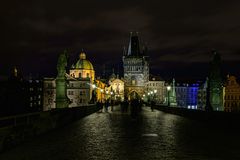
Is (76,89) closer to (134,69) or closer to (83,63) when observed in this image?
(83,63)

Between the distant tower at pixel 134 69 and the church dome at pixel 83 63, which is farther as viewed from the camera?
the distant tower at pixel 134 69

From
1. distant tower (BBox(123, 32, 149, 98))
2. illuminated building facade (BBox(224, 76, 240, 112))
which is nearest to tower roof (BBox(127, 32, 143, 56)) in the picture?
distant tower (BBox(123, 32, 149, 98))

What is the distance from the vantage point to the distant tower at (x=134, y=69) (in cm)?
17088

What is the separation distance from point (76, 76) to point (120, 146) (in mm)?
124947

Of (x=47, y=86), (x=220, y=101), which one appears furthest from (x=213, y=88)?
(x=47, y=86)

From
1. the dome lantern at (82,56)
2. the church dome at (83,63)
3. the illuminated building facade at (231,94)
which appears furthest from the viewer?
the dome lantern at (82,56)

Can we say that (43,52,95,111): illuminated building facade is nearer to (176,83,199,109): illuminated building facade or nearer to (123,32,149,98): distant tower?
(123,32,149,98): distant tower

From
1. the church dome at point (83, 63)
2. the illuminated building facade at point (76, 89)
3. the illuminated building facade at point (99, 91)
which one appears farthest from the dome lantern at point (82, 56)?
the illuminated building facade at point (99, 91)

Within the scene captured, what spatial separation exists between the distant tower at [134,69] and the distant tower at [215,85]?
141m

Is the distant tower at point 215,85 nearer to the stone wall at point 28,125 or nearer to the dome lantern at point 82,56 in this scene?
the stone wall at point 28,125

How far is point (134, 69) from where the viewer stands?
6786 inches

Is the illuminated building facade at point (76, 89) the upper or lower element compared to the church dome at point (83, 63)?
lower

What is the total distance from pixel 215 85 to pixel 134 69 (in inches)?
5661

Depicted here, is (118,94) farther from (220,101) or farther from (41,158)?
(41,158)
